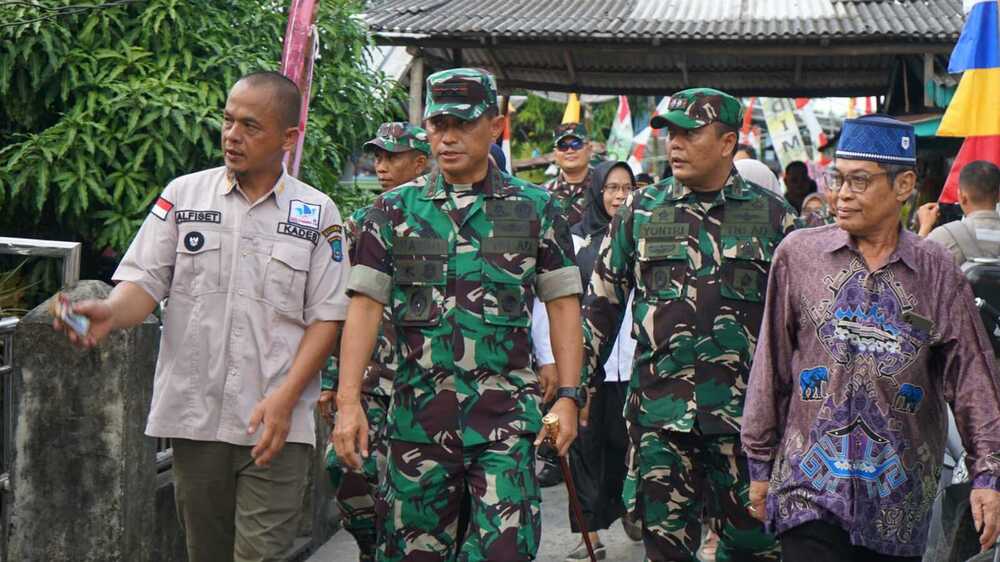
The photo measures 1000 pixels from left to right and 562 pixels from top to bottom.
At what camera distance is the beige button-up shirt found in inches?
182

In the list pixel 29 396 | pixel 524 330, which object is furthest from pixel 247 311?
pixel 29 396

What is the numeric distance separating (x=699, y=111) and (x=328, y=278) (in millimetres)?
1738

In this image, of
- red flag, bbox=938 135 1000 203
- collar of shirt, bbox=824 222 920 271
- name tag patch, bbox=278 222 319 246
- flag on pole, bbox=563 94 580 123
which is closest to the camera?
collar of shirt, bbox=824 222 920 271

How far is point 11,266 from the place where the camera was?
8289 millimetres

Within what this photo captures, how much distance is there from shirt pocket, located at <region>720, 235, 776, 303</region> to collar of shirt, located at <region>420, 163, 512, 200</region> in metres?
1.11

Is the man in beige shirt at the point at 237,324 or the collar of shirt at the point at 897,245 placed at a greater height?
the collar of shirt at the point at 897,245

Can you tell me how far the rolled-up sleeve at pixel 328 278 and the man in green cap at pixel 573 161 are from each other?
4776 mm

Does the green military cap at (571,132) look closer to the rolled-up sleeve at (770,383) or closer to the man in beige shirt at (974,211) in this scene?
the man in beige shirt at (974,211)

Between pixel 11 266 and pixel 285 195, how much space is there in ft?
13.7

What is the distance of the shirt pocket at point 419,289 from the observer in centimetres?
466

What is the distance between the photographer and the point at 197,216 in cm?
467

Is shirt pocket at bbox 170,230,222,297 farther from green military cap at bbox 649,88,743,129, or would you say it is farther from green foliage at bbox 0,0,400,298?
green foliage at bbox 0,0,400,298

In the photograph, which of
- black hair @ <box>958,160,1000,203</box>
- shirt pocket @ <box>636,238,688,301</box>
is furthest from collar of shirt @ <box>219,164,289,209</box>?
Result: black hair @ <box>958,160,1000,203</box>

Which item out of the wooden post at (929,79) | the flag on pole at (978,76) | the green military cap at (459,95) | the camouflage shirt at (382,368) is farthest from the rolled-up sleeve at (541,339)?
the wooden post at (929,79)
